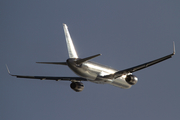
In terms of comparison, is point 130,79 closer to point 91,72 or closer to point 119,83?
point 119,83

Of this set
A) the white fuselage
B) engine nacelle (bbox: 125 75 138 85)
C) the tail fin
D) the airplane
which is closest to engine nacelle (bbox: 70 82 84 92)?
the airplane

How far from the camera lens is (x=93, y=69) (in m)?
47.1

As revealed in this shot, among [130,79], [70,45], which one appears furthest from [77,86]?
[70,45]

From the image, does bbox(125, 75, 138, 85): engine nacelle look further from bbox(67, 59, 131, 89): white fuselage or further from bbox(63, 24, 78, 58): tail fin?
bbox(63, 24, 78, 58): tail fin

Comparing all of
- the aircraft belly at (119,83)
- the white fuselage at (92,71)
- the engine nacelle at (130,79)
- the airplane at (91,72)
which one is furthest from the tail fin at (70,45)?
the aircraft belly at (119,83)

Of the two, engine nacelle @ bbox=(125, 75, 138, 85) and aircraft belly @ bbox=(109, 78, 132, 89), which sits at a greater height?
aircraft belly @ bbox=(109, 78, 132, 89)

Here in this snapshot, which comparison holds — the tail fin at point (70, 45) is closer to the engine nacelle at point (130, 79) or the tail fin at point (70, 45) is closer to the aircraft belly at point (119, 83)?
the engine nacelle at point (130, 79)

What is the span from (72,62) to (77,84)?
9898 millimetres

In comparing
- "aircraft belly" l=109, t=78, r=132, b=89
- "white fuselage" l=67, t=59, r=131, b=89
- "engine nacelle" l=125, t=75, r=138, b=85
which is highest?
"aircraft belly" l=109, t=78, r=132, b=89

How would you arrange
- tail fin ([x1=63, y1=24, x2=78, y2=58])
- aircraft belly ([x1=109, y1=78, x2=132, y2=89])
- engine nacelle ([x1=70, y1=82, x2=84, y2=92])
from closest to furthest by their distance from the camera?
1. tail fin ([x1=63, y1=24, x2=78, y2=58])
2. aircraft belly ([x1=109, y1=78, x2=132, y2=89])
3. engine nacelle ([x1=70, y1=82, x2=84, y2=92])

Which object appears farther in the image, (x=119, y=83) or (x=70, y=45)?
(x=119, y=83)

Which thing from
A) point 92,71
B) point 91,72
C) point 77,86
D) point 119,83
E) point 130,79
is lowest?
point 91,72

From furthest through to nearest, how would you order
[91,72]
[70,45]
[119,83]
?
[119,83] < [91,72] < [70,45]

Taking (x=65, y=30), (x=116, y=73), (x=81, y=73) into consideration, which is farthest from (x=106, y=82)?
(x=65, y=30)
